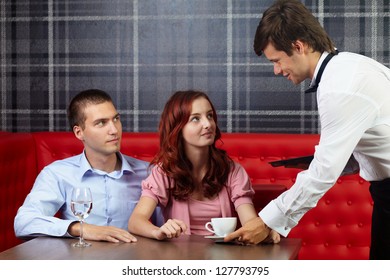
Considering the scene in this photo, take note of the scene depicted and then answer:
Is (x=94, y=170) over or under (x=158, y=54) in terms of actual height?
under

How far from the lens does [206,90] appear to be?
3.78 metres

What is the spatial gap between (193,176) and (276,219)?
517mm

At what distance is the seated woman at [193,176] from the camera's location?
8.64 feet

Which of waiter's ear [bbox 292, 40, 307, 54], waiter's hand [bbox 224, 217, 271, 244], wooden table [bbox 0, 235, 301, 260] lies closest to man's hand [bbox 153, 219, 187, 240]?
wooden table [bbox 0, 235, 301, 260]

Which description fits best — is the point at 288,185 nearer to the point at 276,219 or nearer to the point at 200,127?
the point at 200,127

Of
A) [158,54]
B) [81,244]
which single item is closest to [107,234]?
[81,244]

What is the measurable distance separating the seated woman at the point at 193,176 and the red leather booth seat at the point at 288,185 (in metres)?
0.79

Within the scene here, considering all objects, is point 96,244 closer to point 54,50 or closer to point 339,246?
point 339,246

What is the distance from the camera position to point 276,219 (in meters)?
2.25

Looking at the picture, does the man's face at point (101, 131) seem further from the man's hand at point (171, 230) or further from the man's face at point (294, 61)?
the man's face at point (294, 61)

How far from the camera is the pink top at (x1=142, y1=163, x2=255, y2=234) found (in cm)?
263
